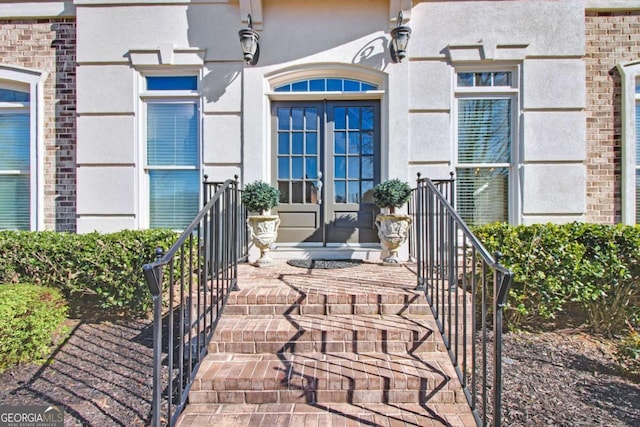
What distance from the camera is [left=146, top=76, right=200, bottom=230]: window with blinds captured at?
14.5 ft

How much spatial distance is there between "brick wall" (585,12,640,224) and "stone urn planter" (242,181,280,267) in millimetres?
4076

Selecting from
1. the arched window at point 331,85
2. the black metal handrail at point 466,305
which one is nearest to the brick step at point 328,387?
the black metal handrail at point 466,305

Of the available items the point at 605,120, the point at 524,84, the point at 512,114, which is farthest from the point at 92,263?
the point at 605,120

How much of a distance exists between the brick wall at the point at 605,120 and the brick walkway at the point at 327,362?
3166 mm

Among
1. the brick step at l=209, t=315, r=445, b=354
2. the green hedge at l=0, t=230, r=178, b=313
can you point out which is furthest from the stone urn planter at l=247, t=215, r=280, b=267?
the brick step at l=209, t=315, r=445, b=354

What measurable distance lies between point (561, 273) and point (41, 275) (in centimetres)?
535

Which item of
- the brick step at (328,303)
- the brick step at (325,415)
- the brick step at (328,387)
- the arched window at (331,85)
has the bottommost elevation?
the brick step at (325,415)

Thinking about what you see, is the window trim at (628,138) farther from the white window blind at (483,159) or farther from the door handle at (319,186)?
the door handle at (319,186)

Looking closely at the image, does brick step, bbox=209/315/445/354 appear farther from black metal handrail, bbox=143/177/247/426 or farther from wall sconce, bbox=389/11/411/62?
wall sconce, bbox=389/11/411/62

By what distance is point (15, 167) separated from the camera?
15.1 ft

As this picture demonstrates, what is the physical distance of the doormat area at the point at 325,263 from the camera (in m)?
3.91

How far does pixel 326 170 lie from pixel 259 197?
47.5 inches

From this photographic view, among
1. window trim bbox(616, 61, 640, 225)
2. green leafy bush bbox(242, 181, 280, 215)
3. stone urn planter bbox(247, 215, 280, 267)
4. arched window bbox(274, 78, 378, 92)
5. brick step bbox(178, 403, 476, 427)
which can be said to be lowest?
brick step bbox(178, 403, 476, 427)

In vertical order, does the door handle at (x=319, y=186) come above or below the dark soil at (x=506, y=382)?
above
